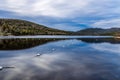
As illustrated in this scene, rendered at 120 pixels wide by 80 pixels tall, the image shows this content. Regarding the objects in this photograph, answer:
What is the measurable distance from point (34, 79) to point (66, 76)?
4775 millimetres

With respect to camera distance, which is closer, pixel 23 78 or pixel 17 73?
pixel 23 78

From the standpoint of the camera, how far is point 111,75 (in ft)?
102

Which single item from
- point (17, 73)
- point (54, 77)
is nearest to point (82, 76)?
point (54, 77)

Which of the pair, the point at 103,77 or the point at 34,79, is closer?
the point at 34,79

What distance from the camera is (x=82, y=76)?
30.1m

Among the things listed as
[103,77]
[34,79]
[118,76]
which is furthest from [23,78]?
[118,76]

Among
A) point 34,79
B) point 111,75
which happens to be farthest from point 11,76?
point 111,75

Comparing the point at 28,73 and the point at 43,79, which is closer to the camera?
the point at 43,79

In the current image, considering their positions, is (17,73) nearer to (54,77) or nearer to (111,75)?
(54,77)

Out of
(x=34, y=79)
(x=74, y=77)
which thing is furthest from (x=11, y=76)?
(x=74, y=77)

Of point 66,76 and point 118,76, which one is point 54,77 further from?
point 118,76

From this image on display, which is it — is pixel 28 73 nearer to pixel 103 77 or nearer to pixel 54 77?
pixel 54 77

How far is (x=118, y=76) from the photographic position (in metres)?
30.4

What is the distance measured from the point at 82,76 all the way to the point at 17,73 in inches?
383
